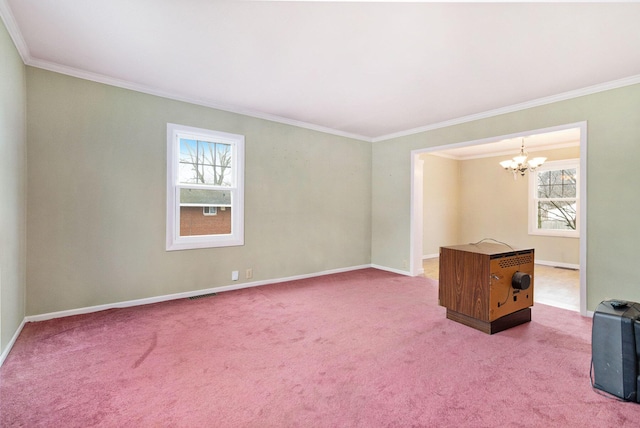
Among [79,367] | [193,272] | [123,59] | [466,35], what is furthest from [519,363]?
[123,59]

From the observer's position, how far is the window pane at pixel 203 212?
3.78 m

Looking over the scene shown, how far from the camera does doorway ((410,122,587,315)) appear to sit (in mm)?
3291

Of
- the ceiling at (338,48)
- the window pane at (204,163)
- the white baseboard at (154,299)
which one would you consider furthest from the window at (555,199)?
the window pane at (204,163)

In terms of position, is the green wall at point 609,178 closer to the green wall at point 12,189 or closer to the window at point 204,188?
the window at point 204,188

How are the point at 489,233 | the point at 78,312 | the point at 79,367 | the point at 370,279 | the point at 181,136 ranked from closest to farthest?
the point at 79,367 → the point at 78,312 → the point at 181,136 → the point at 370,279 → the point at 489,233

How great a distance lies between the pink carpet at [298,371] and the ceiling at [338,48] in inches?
99.2

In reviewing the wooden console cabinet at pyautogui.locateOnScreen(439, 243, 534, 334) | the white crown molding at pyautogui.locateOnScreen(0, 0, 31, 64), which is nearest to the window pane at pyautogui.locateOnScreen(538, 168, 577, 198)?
the wooden console cabinet at pyautogui.locateOnScreen(439, 243, 534, 334)

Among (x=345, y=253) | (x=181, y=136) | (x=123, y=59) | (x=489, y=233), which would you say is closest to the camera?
(x=123, y=59)

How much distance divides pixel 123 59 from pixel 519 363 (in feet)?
14.1

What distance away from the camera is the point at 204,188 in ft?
12.7

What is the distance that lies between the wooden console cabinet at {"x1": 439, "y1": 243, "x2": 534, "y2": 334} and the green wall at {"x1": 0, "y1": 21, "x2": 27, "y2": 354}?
3.79m

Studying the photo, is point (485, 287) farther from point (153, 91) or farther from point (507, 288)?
point (153, 91)

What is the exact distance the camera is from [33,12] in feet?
6.96

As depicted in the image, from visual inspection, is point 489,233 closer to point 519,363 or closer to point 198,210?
point 519,363
